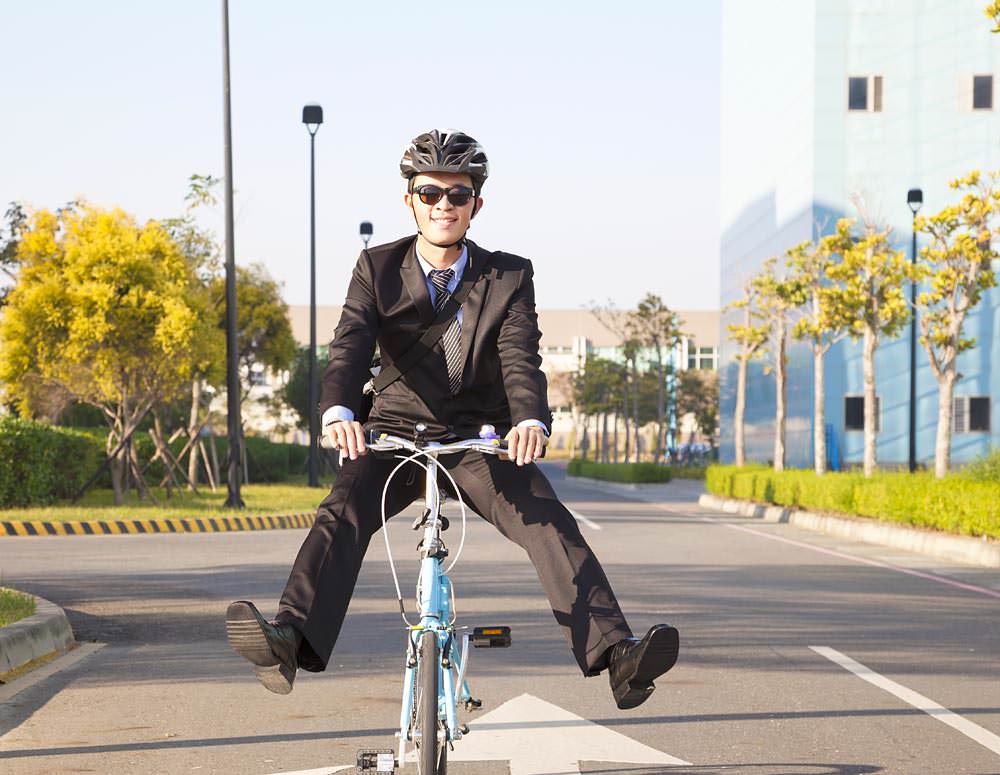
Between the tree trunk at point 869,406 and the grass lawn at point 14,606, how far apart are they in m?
19.6

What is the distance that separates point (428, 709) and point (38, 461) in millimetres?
20361

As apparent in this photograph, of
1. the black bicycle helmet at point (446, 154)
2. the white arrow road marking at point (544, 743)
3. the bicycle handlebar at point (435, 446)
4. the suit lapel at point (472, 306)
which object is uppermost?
the black bicycle helmet at point (446, 154)

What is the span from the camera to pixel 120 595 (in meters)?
12.7

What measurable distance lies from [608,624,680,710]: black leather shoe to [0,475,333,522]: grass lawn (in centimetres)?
1739

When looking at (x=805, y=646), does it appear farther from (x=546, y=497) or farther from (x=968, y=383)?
(x=968, y=383)

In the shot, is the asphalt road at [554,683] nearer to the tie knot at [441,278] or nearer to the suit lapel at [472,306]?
the suit lapel at [472,306]

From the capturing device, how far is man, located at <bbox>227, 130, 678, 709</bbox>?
4824 millimetres

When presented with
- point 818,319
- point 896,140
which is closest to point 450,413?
point 818,319

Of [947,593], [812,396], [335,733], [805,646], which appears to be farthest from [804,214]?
[335,733]

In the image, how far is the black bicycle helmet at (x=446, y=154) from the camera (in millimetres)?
5000

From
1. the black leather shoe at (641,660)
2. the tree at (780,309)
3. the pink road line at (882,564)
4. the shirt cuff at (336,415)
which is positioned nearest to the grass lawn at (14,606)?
the shirt cuff at (336,415)

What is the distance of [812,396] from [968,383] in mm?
5370

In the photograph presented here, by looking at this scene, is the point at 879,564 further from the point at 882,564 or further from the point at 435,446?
the point at 435,446

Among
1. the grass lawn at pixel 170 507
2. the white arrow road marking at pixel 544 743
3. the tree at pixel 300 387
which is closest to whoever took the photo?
the white arrow road marking at pixel 544 743
